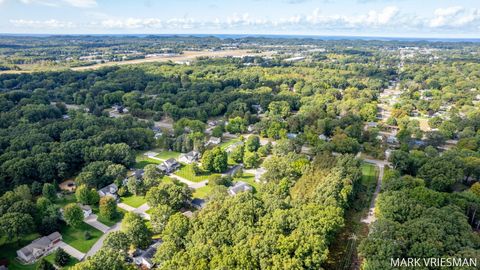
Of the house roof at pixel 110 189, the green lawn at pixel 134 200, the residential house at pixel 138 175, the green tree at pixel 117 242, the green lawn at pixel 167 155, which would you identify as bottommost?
the green lawn at pixel 134 200

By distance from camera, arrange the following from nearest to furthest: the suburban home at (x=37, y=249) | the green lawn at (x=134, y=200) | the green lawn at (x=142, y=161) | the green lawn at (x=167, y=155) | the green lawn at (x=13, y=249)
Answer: the green lawn at (x=13, y=249), the suburban home at (x=37, y=249), the green lawn at (x=134, y=200), the green lawn at (x=142, y=161), the green lawn at (x=167, y=155)

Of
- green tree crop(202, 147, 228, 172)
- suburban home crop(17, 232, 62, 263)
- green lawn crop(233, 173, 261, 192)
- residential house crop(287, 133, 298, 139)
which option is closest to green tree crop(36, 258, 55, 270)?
suburban home crop(17, 232, 62, 263)

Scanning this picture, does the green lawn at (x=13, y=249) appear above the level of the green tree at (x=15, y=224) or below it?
below

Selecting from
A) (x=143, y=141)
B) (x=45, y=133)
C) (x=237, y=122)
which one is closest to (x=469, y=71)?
(x=237, y=122)

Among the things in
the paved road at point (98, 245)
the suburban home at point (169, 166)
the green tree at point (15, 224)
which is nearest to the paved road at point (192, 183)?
the suburban home at point (169, 166)

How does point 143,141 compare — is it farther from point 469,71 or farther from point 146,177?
point 469,71

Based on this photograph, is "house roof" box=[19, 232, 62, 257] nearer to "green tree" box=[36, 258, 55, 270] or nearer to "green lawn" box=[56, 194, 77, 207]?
"green tree" box=[36, 258, 55, 270]

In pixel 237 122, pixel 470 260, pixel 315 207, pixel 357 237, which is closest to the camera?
pixel 470 260

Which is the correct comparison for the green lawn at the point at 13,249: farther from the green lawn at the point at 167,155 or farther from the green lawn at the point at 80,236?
the green lawn at the point at 167,155
